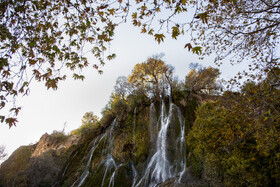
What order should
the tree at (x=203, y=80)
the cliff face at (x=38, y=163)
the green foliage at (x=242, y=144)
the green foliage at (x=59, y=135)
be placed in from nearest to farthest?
the green foliage at (x=242, y=144), the cliff face at (x=38, y=163), the tree at (x=203, y=80), the green foliage at (x=59, y=135)

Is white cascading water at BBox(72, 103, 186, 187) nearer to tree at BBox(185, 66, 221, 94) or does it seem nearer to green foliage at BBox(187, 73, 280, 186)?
green foliage at BBox(187, 73, 280, 186)

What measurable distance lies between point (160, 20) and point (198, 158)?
27.1 feet

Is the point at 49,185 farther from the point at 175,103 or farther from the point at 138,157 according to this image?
the point at 175,103

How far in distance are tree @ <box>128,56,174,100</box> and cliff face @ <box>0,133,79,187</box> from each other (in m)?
12.4

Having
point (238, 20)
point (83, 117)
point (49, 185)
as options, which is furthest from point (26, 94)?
point (83, 117)

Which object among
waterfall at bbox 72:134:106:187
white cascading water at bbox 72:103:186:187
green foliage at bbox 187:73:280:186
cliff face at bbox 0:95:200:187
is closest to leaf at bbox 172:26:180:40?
green foliage at bbox 187:73:280:186

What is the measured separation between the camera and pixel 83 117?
112 ft

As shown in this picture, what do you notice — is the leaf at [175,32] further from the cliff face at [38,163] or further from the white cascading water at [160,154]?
the cliff face at [38,163]

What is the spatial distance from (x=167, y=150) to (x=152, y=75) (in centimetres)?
990

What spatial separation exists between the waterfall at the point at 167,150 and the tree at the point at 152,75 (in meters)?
4.14

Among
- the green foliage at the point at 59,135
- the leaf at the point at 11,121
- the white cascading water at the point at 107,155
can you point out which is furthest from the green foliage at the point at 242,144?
the green foliage at the point at 59,135

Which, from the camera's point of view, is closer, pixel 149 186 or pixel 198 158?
pixel 198 158

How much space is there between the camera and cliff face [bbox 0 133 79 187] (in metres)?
15.8

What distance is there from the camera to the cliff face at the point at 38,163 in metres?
15.8
